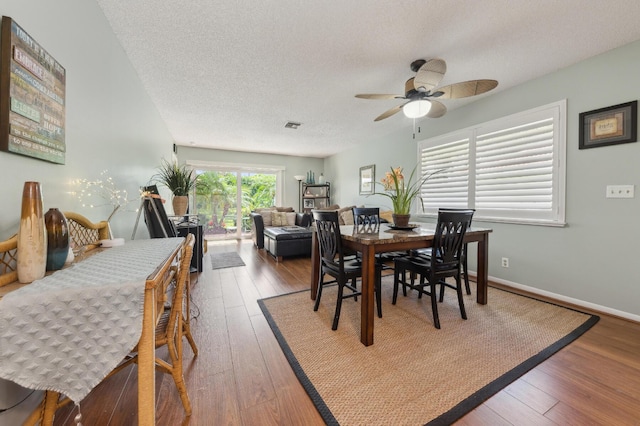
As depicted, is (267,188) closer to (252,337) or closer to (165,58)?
(165,58)

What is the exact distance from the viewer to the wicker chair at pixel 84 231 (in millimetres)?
1329

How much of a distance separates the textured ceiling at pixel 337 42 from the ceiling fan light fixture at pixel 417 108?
0.42 metres

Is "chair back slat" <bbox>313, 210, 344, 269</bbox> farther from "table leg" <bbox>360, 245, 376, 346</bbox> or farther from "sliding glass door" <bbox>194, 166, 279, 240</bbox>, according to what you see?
"sliding glass door" <bbox>194, 166, 279, 240</bbox>

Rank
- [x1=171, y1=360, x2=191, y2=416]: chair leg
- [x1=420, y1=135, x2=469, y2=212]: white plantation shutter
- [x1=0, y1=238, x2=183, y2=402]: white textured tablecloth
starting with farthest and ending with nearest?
1. [x1=420, y1=135, x2=469, y2=212]: white plantation shutter
2. [x1=171, y1=360, x2=191, y2=416]: chair leg
3. [x1=0, y1=238, x2=183, y2=402]: white textured tablecloth

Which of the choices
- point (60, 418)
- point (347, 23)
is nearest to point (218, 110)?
point (347, 23)

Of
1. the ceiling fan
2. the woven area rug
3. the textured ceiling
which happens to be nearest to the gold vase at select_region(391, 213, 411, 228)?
the woven area rug

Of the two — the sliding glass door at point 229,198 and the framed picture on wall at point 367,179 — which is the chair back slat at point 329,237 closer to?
the framed picture on wall at point 367,179

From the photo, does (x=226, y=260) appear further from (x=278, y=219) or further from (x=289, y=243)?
(x=278, y=219)

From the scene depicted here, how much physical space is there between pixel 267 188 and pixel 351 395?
616 cm

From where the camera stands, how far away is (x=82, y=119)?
1.53 meters

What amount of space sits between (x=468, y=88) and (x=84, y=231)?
2977 millimetres

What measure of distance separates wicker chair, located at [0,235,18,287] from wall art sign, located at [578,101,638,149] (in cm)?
408

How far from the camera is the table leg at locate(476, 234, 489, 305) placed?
93.2 inches

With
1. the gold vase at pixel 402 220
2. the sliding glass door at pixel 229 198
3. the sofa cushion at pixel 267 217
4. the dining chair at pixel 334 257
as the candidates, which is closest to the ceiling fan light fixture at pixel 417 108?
the gold vase at pixel 402 220
